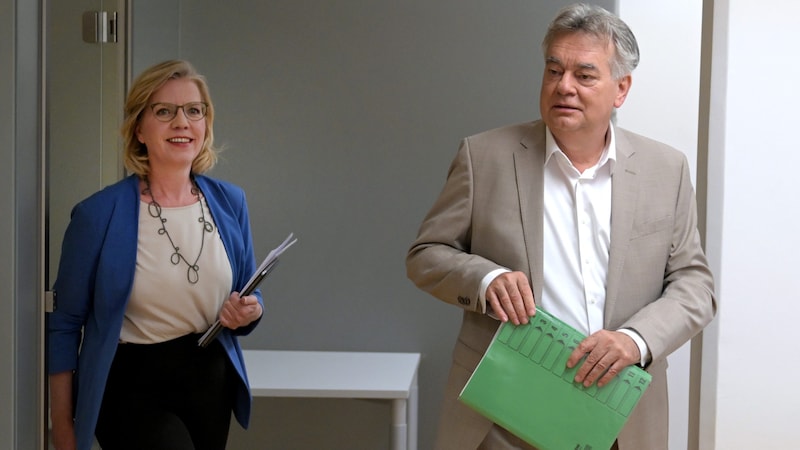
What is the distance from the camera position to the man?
7.22 feet

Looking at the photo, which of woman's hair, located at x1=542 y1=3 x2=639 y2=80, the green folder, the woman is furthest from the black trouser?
woman's hair, located at x1=542 y1=3 x2=639 y2=80

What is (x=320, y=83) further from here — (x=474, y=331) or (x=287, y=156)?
(x=474, y=331)

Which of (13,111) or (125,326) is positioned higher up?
(13,111)

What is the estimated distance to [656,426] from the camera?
2.30 metres

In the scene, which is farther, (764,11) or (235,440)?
(235,440)

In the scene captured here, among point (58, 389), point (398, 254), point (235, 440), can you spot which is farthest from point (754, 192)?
point (58, 389)

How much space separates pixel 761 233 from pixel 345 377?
157 centimetres

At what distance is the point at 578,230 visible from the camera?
7.30 feet

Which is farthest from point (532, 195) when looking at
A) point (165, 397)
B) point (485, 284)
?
point (165, 397)

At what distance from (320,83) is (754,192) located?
1683 millimetres

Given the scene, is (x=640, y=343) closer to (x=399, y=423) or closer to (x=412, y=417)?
(x=399, y=423)

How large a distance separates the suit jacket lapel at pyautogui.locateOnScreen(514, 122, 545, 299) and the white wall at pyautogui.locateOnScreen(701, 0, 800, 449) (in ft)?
5.23

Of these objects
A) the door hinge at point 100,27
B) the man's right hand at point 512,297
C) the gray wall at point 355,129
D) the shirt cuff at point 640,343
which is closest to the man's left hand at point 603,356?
the shirt cuff at point 640,343

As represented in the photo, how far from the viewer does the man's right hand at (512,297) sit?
208 centimetres
